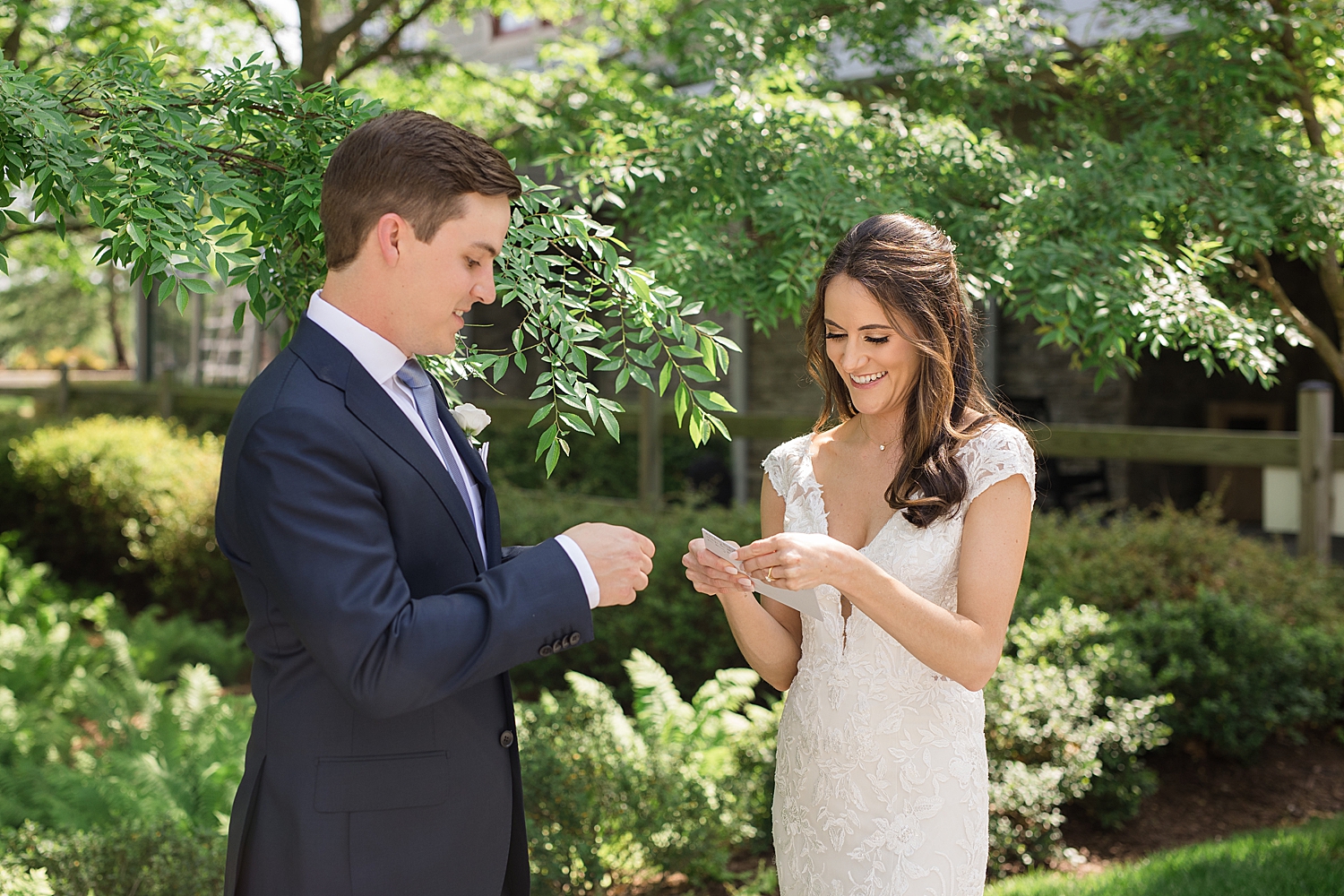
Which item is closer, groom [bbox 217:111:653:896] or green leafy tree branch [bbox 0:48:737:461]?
groom [bbox 217:111:653:896]

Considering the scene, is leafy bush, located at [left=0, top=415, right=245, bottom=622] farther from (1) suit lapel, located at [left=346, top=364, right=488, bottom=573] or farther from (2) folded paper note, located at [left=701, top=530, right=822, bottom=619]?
(1) suit lapel, located at [left=346, top=364, right=488, bottom=573]

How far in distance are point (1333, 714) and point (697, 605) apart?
3.19 meters

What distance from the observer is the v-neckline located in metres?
2.39

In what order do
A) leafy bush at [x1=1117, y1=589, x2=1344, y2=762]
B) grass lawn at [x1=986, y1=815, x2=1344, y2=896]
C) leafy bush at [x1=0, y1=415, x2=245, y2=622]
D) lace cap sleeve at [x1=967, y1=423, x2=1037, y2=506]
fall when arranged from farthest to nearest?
1. leafy bush at [x1=0, y1=415, x2=245, y2=622]
2. leafy bush at [x1=1117, y1=589, x2=1344, y2=762]
3. grass lawn at [x1=986, y1=815, x2=1344, y2=896]
4. lace cap sleeve at [x1=967, y1=423, x2=1037, y2=506]

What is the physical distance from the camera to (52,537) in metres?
10.2

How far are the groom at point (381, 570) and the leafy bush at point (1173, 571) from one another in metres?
4.06

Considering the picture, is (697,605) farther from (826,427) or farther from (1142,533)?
(826,427)

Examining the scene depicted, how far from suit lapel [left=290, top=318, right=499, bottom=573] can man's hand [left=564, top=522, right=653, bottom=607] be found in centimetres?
22

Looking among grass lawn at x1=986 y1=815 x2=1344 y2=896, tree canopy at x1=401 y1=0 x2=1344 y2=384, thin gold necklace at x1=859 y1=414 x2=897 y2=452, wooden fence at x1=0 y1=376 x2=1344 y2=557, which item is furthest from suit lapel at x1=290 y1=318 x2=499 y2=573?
→ wooden fence at x1=0 y1=376 x2=1344 y2=557

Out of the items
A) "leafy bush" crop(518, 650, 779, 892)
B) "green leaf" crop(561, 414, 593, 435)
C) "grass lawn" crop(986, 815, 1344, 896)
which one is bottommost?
"grass lawn" crop(986, 815, 1344, 896)

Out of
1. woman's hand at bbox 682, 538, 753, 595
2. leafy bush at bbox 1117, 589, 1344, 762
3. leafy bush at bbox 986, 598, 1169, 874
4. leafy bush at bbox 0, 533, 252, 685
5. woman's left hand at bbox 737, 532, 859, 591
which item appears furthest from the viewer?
leafy bush at bbox 0, 533, 252, 685

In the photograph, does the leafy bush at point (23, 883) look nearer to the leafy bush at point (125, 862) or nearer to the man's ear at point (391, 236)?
the leafy bush at point (125, 862)

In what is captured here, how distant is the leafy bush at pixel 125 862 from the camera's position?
346 centimetres

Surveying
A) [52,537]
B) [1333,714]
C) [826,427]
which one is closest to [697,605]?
[1333,714]
